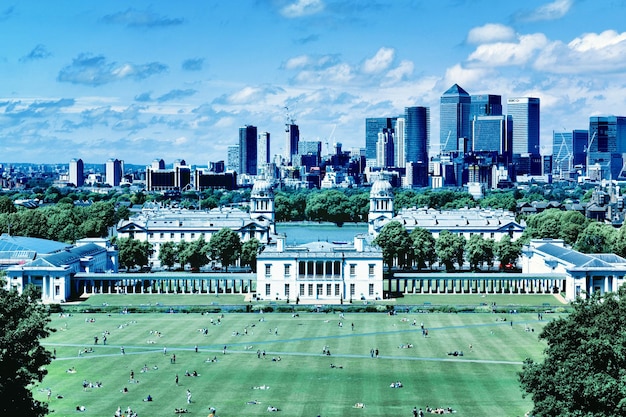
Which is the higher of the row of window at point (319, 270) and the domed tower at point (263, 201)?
the domed tower at point (263, 201)

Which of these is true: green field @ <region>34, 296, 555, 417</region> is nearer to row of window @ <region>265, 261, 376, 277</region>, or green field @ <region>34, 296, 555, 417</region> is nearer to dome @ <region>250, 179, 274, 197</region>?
row of window @ <region>265, 261, 376, 277</region>

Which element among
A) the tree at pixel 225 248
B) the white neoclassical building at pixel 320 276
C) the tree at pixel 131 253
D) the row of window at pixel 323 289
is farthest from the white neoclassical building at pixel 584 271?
the tree at pixel 131 253

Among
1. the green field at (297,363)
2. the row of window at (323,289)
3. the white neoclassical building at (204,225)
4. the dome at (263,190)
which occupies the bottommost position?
the green field at (297,363)

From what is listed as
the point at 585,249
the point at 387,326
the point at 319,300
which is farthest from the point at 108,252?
the point at 585,249

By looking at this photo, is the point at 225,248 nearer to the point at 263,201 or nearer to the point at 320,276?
the point at 320,276

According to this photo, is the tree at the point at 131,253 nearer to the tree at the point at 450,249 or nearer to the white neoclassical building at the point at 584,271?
the tree at the point at 450,249

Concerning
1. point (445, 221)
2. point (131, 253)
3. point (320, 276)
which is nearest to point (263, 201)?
point (445, 221)
